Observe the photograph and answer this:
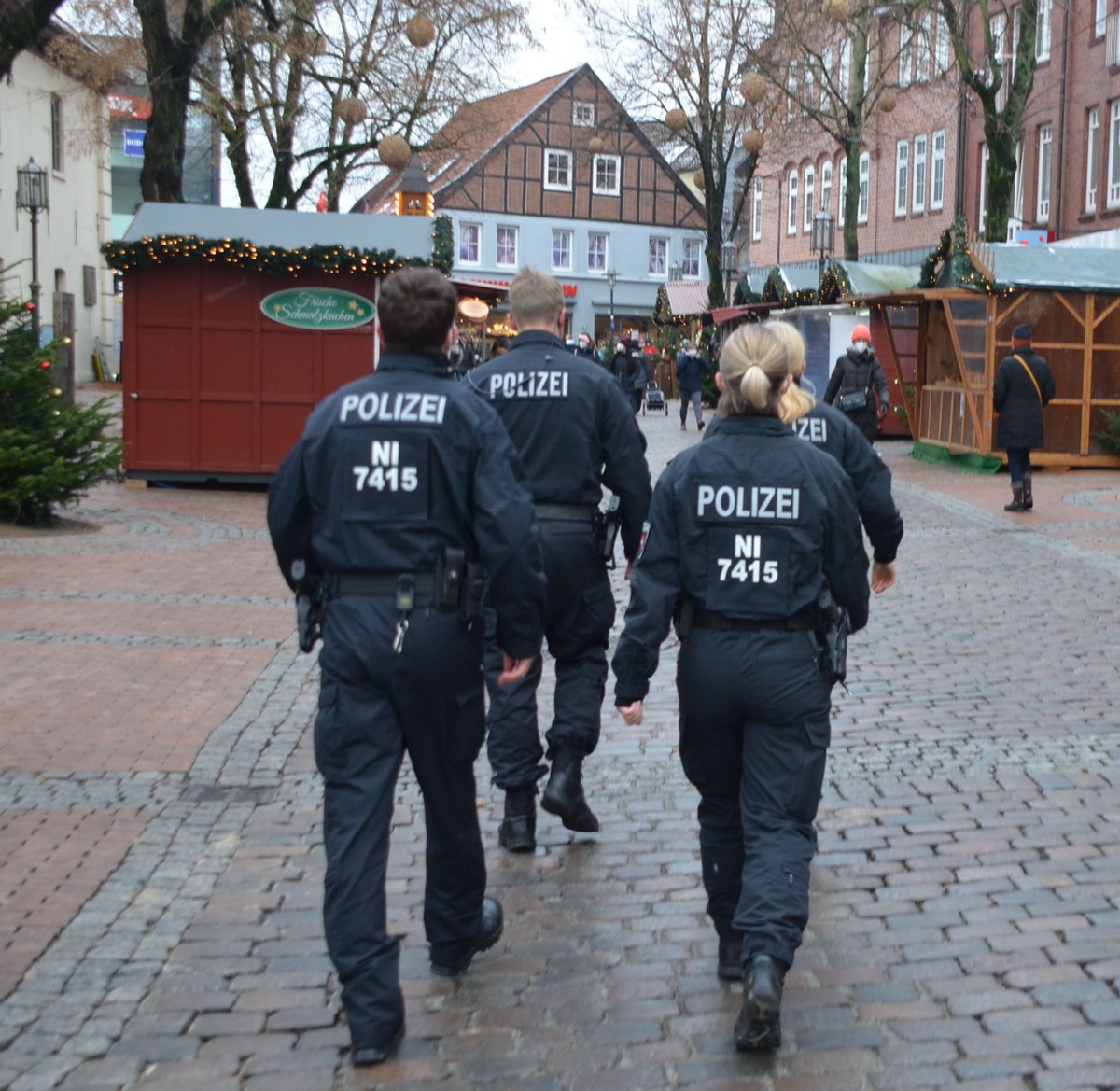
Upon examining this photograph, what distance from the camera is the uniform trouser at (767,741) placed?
389cm

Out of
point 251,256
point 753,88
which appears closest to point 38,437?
point 251,256

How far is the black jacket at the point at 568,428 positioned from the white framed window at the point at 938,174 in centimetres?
4164

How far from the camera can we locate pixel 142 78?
2741 cm

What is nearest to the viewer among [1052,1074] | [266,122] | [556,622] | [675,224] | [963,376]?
[1052,1074]

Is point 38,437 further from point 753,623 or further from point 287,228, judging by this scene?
point 753,623

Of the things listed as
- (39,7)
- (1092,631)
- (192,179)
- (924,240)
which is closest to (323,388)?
(39,7)

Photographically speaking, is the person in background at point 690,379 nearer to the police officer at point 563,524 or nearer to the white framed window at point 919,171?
the white framed window at point 919,171

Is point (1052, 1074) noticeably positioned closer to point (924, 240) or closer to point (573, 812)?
point (573, 812)

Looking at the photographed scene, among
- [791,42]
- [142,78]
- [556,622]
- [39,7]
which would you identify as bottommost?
[556,622]

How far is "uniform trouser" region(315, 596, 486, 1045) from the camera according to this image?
375 centimetres

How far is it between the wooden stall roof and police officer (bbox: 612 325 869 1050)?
14.1 metres

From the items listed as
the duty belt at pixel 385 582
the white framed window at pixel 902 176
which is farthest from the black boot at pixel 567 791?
the white framed window at pixel 902 176

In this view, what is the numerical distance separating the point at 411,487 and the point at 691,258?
66.0 metres

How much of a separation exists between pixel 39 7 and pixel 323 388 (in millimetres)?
5027
